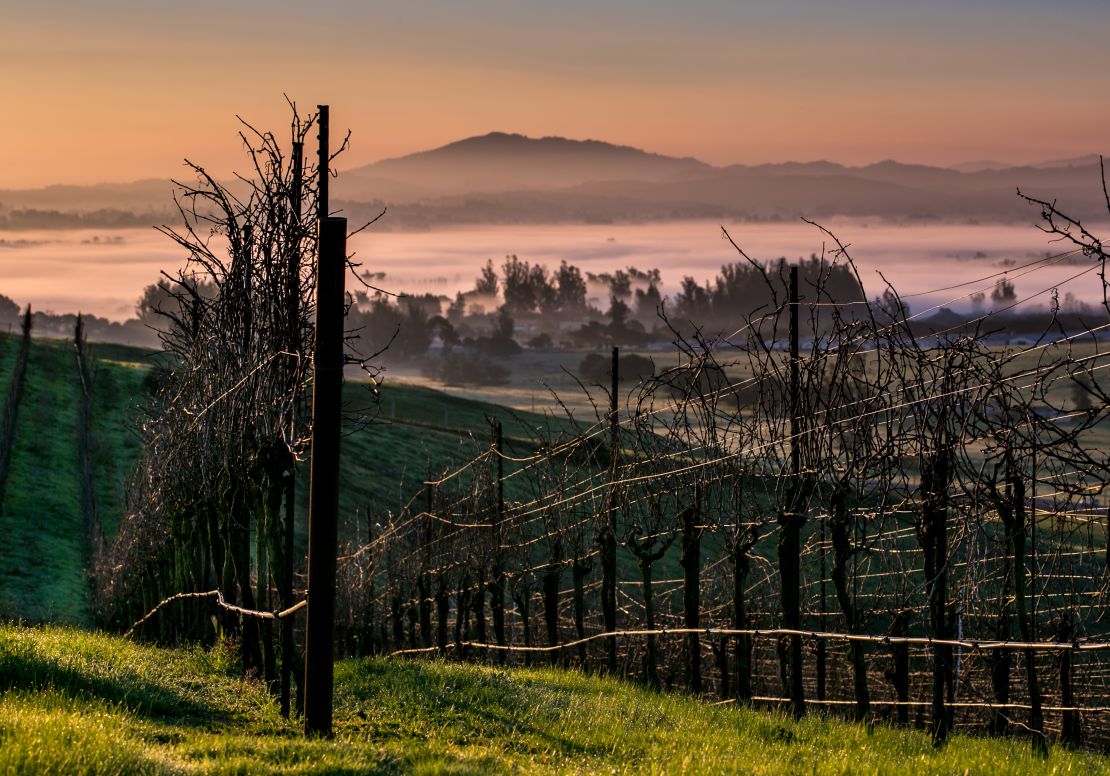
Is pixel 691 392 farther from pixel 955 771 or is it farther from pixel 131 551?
pixel 131 551

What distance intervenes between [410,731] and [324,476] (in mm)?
2628

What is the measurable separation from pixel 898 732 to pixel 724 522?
6309 millimetres

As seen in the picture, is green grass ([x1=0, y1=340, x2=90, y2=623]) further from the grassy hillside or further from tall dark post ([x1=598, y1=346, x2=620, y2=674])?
tall dark post ([x1=598, y1=346, x2=620, y2=674])

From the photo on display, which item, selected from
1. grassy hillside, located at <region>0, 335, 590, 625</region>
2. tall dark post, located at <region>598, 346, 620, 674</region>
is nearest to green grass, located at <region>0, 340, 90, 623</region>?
grassy hillside, located at <region>0, 335, 590, 625</region>

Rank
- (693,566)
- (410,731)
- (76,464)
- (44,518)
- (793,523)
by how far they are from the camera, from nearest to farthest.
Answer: (410,731), (793,523), (693,566), (44,518), (76,464)

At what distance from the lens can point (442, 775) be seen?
8.53 metres

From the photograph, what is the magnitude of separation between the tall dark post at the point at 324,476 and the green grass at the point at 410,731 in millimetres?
484

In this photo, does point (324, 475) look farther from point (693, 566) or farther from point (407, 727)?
point (693, 566)

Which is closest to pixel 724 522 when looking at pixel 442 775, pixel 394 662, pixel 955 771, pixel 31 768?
pixel 394 662

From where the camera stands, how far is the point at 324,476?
10.5m

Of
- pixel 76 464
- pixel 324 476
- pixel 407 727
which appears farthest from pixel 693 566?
pixel 76 464

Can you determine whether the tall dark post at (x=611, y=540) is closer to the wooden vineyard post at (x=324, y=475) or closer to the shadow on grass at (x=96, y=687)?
the shadow on grass at (x=96, y=687)

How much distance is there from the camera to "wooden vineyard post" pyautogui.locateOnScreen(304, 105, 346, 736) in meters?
10.5

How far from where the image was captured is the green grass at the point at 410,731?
8594mm
